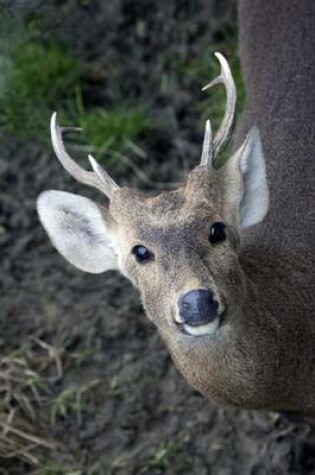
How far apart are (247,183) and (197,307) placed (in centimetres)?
66

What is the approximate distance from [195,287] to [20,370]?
71.2 inches

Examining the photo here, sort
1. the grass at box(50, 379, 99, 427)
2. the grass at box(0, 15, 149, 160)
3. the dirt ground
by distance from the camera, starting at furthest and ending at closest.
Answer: the grass at box(0, 15, 149, 160), the grass at box(50, 379, 99, 427), the dirt ground

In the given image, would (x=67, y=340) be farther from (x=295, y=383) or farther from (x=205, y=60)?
(x=205, y=60)

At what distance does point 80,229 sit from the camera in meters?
4.02

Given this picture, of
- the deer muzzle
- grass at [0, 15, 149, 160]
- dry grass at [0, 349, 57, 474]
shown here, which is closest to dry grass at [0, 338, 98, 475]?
dry grass at [0, 349, 57, 474]

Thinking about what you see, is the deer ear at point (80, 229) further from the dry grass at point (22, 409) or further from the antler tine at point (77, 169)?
the dry grass at point (22, 409)

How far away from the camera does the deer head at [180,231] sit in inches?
139

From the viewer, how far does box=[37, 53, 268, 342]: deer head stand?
3.53 m

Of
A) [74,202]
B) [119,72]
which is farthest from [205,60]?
[74,202]

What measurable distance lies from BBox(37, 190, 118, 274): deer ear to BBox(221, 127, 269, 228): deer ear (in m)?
0.42

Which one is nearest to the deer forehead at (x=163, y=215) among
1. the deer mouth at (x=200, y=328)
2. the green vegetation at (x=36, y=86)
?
the deer mouth at (x=200, y=328)

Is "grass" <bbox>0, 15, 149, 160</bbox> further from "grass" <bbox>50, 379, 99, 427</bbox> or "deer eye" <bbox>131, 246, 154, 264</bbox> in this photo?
"deer eye" <bbox>131, 246, 154, 264</bbox>

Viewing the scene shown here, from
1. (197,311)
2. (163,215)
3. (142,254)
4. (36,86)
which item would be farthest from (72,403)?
(36,86)

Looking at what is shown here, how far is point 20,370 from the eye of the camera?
508cm
